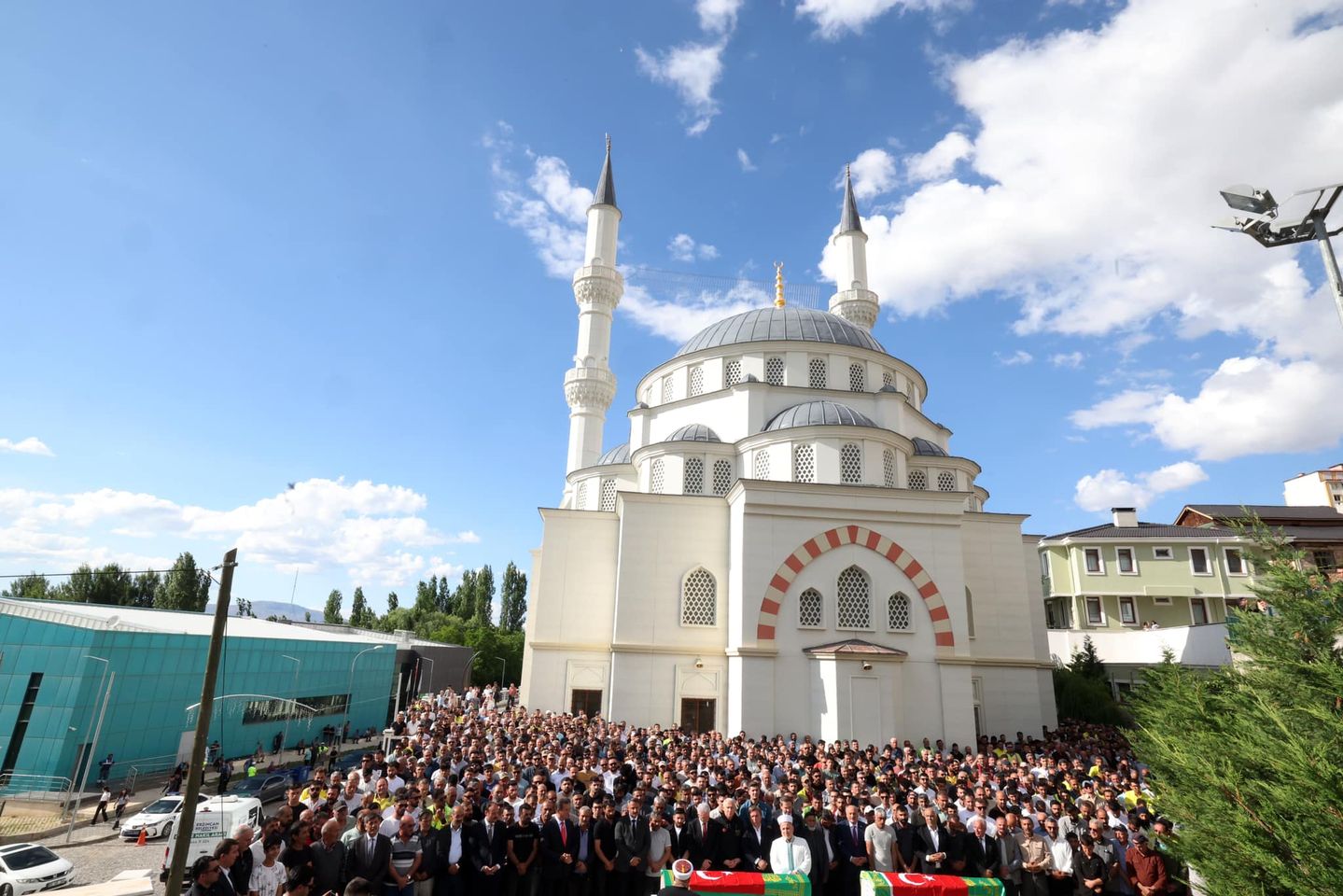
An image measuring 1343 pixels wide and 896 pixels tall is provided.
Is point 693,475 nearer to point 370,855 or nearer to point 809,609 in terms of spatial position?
point 809,609

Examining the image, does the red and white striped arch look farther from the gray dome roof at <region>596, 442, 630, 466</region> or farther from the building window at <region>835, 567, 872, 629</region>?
the gray dome roof at <region>596, 442, 630, 466</region>

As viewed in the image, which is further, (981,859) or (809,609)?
(809,609)

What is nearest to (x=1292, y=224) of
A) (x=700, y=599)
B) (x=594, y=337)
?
(x=700, y=599)

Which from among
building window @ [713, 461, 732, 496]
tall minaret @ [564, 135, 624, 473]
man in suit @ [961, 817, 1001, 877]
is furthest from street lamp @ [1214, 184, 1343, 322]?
tall minaret @ [564, 135, 624, 473]

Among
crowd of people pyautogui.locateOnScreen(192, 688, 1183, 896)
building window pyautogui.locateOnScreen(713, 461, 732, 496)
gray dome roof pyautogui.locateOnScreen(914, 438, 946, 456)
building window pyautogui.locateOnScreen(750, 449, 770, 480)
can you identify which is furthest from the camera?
gray dome roof pyautogui.locateOnScreen(914, 438, 946, 456)

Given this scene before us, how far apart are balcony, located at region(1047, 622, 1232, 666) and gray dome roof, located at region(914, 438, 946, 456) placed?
27.4 feet

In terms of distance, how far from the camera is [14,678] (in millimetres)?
18359

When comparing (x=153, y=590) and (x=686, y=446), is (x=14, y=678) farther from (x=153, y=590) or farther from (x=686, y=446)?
(x=153, y=590)

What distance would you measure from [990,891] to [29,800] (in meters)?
21.4

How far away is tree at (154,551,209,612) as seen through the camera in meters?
46.4

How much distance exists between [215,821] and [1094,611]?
30.4 metres

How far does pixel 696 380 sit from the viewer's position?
960 inches

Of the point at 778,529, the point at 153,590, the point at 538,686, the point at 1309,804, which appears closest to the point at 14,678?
the point at 538,686

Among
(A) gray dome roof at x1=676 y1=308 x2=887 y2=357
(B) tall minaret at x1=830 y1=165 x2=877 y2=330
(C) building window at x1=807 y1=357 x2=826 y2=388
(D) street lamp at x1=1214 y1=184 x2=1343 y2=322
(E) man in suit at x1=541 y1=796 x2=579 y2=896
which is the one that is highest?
(B) tall minaret at x1=830 y1=165 x2=877 y2=330
